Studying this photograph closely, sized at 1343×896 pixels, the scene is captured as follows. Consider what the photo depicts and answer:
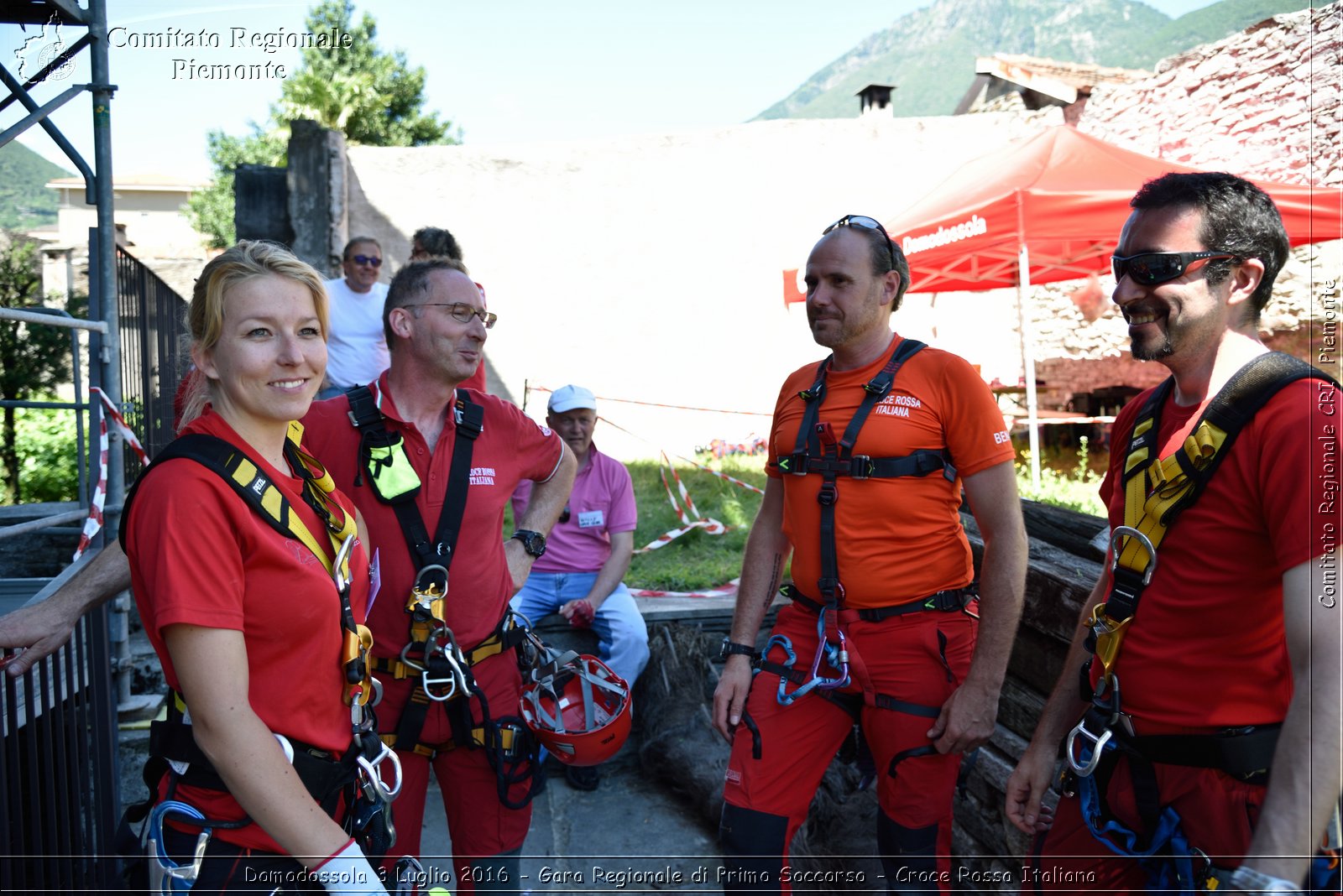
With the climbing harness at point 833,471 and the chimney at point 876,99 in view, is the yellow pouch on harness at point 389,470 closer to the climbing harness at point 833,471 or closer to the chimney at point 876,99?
the climbing harness at point 833,471

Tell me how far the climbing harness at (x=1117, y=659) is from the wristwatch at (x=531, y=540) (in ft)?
6.22

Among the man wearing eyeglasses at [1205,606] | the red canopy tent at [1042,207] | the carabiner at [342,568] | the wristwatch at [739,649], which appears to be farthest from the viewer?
the red canopy tent at [1042,207]

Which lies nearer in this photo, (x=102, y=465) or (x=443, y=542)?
(x=443, y=542)

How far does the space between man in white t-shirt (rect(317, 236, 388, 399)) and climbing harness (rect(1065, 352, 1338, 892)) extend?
5.26 m

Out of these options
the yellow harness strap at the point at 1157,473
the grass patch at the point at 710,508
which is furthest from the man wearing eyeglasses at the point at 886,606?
the grass patch at the point at 710,508

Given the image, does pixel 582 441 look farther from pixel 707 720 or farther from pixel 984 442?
pixel 984 442

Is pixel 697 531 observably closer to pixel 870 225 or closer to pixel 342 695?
pixel 870 225

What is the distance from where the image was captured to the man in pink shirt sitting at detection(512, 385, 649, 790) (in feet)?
17.0

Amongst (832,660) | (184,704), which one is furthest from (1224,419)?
(184,704)

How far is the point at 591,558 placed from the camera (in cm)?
Answer: 539

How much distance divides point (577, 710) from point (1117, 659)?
1.94 meters

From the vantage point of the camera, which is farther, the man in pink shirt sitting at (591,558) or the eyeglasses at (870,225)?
the man in pink shirt sitting at (591,558)

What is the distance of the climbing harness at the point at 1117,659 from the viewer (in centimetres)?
200

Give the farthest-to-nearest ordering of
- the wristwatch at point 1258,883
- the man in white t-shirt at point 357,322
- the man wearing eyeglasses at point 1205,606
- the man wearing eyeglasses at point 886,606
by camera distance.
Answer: the man in white t-shirt at point 357,322 < the man wearing eyeglasses at point 886,606 < the man wearing eyeglasses at point 1205,606 < the wristwatch at point 1258,883
